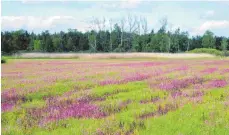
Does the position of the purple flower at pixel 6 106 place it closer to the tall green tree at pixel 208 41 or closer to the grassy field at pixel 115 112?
the grassy field at pixel 115 112

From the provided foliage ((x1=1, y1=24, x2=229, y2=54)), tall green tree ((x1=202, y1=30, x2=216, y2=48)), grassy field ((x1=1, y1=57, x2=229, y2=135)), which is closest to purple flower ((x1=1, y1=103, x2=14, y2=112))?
grassy field ((x1=1, y1=57, x2=229, y2=135))

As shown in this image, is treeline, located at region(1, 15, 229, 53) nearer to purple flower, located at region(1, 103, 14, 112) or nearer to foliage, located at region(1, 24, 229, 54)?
foliage, located at region(1, 24, 229, 54)

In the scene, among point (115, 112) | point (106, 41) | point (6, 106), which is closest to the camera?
point (115, 112)

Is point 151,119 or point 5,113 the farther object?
point 5,113

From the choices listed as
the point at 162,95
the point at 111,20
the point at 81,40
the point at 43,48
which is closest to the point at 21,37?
the point at 43,48

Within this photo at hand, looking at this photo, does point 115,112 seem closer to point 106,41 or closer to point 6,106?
point 6,106

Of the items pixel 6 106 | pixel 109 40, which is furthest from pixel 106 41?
pixel 6 106

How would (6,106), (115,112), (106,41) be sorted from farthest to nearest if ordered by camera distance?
(106,41)
(6,106)
(115,112)

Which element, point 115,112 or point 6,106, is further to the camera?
point 6,106

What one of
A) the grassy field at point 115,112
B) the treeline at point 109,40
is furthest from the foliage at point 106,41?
the grassy field at point 115,112

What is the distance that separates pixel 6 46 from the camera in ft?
402

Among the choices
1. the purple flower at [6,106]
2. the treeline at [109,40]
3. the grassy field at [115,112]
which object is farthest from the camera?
the treeline at [109,40]

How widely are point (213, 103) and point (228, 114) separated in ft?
6.71

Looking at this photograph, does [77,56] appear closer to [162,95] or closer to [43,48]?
[43,48]
